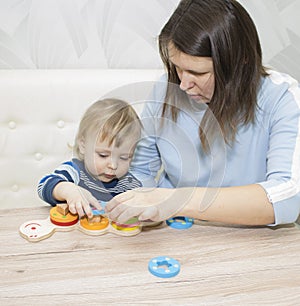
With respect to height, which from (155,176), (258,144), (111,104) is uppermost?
(111,104)

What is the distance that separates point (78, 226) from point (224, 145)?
1.28 ft

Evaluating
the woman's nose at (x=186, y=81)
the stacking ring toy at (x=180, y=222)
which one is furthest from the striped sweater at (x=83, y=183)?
the woman's nose at (x=186, y=81)

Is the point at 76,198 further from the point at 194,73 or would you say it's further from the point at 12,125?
the point at 12,125

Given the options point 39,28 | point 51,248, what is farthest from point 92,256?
point 39,28

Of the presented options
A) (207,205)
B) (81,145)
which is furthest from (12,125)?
(207,205)

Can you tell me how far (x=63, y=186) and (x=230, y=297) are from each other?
43cm

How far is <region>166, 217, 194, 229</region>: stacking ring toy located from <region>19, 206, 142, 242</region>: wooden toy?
0.24ft

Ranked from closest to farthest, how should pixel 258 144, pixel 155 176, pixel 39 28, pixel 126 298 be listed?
pixel 126 298 < pixel 258 144 < pixel 155 176 < pixel 39 28

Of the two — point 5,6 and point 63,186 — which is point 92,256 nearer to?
point 63,186

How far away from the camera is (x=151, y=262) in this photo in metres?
0.85

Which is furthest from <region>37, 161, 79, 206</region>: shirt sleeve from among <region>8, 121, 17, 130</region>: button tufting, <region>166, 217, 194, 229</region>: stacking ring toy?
<region>8, 121, 17, 130</region>: button tufting

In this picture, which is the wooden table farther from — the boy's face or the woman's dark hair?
the woman's dark hair

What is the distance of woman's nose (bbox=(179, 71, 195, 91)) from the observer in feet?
3.22

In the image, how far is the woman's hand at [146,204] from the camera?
3.00 feet
